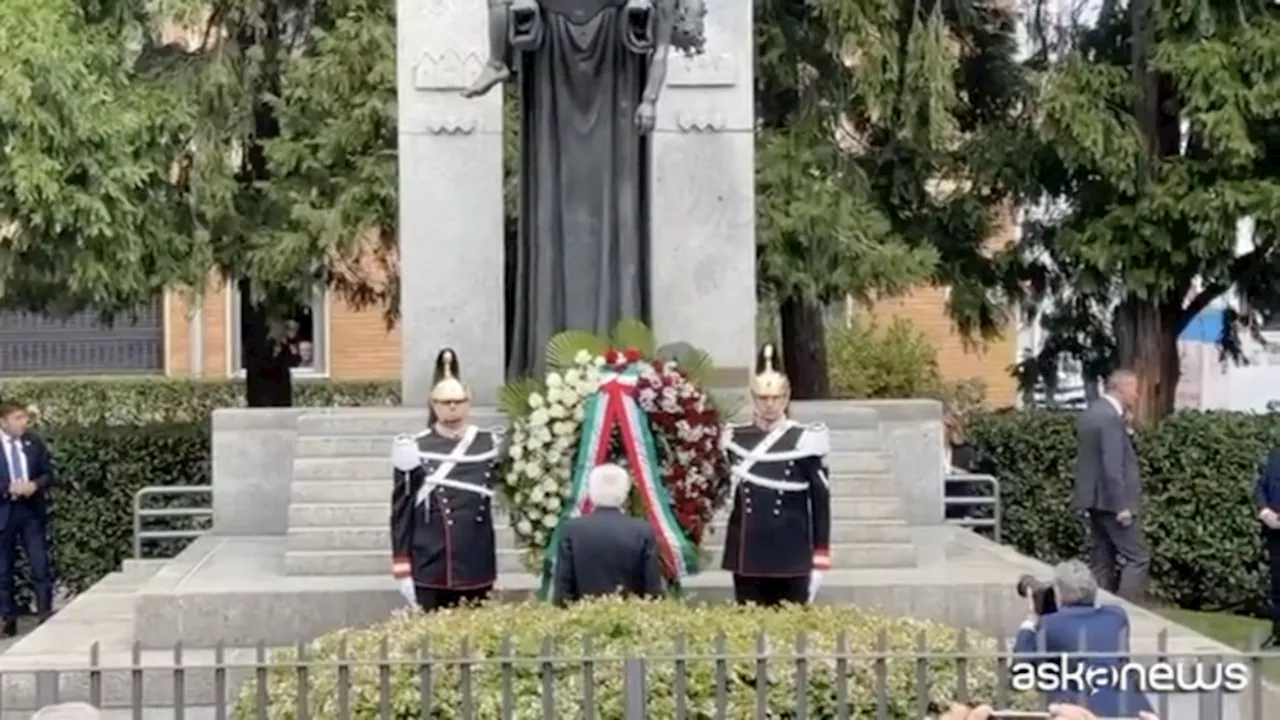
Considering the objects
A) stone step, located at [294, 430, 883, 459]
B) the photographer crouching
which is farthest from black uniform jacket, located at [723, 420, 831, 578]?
stone step, located at [294, 430, 883, 459]

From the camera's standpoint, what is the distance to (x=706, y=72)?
15445 millimetres

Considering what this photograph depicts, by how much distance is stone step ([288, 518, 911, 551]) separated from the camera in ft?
41.6

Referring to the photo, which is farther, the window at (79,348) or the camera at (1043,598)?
the window at (79,348)

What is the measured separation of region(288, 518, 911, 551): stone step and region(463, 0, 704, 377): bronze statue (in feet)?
3.99

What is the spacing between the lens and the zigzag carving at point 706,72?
15398 mm

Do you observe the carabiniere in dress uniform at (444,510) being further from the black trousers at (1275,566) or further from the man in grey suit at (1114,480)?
the black trousers at (1275,566)

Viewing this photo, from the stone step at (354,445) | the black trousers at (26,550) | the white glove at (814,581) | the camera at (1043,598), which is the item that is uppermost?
the stone step at (354,445)

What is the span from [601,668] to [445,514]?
279cm

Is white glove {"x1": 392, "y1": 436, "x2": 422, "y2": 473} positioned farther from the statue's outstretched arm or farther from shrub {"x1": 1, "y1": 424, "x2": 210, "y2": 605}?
shrub {"x1": 1, "y1": 424, "x2": 210, "y2": 605}

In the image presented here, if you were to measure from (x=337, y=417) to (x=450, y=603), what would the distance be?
365cm

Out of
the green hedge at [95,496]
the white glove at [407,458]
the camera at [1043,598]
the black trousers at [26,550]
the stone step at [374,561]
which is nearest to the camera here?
the camera at [1043,598]

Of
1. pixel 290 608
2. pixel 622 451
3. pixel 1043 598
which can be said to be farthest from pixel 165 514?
pixel 1043 598

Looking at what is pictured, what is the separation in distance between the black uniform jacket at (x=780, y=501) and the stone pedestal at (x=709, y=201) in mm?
4575

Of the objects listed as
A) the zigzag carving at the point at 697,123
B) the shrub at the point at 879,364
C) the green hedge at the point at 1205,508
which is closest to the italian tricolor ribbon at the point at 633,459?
the zigzag carving at the point at 697,123
